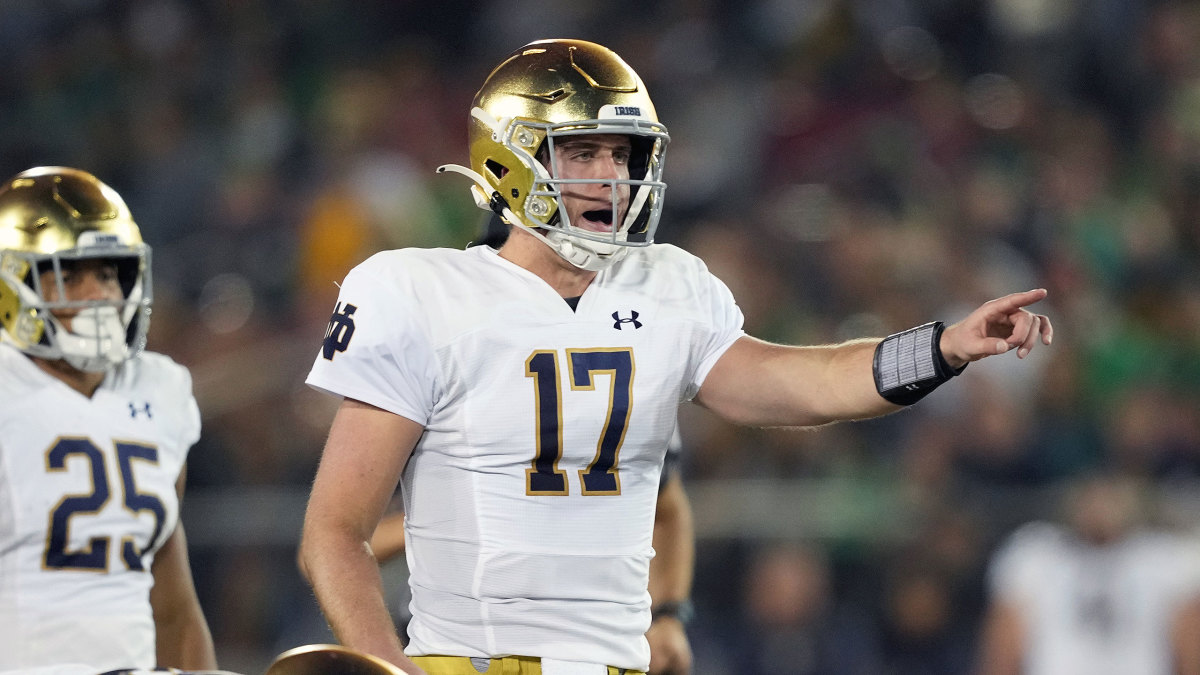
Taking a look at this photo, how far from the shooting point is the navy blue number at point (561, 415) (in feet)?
8.43

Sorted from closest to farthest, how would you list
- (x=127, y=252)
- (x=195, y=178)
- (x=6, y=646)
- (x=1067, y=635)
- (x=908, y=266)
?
1. (x=6, y=646)
2. (x=127, y=252)
3. (x=1067, y=635)
4. (x=908, y=266)
5. (x=195, y=178)

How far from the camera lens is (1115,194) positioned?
6.87 m

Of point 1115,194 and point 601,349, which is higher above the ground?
point 601,349

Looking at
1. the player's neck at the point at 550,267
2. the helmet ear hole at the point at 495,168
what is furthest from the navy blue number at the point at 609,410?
the helmet ear hole at the point at 495,168

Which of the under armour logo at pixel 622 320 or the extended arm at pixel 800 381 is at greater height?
the under armour logo at pixel 622 320

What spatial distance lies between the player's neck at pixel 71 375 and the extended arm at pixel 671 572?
1379mm

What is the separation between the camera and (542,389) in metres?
2.57

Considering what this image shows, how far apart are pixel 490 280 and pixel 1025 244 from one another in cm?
446

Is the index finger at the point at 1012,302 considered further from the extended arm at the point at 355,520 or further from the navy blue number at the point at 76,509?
the navy blue number at the point at 76,509

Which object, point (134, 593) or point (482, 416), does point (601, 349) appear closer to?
point (482, 416)

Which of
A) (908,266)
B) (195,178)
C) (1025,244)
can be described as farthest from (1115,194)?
(195,178)

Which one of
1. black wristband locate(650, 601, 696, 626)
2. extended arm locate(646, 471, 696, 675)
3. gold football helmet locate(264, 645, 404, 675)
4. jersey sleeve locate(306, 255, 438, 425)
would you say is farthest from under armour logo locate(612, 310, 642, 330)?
black wristband locate(650, 601, 696, 626)

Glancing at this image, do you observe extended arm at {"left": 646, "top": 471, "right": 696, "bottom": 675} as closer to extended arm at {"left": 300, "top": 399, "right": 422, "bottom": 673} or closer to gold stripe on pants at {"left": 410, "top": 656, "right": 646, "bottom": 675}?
gold stripe on pants at {"left": 410, "top": 656, "right": 646, "bottom": 675}

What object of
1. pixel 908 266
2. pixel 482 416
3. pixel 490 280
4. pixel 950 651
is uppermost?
pixel 490 280
